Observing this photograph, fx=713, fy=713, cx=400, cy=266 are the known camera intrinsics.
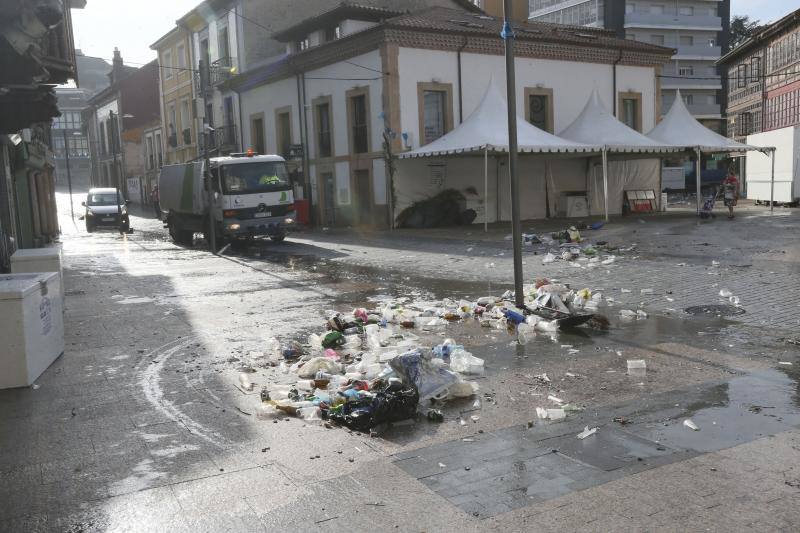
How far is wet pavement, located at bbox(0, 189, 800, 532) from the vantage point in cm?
364

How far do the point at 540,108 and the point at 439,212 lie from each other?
22.5ft

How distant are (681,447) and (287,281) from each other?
380 inches

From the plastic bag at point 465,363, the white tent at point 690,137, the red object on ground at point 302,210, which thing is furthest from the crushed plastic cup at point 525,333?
the red object on ground at point 302,210

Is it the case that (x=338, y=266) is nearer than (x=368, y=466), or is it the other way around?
(x=368, y=466)

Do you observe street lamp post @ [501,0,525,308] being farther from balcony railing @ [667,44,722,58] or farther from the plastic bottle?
balcony railing @ [667,44,722,58]

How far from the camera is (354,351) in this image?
727 centimetres

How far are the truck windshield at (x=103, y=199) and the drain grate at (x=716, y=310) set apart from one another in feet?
90.8

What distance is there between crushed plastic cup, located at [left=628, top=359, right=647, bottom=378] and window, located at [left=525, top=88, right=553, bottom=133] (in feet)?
76.0

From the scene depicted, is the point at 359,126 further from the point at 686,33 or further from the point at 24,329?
the point at 686,33

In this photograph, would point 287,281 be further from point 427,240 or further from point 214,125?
point 214,125

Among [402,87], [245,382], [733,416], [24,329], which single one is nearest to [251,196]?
[402,87]

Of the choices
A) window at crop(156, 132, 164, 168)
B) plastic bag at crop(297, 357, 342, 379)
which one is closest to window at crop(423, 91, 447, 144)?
plastic bag at crop(297, 357, 342, 379)

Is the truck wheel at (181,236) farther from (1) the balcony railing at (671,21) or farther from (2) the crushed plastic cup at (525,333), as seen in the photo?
(1) the balcony railing at (671,21)

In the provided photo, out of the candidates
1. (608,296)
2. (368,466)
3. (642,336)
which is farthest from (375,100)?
(368,466)
